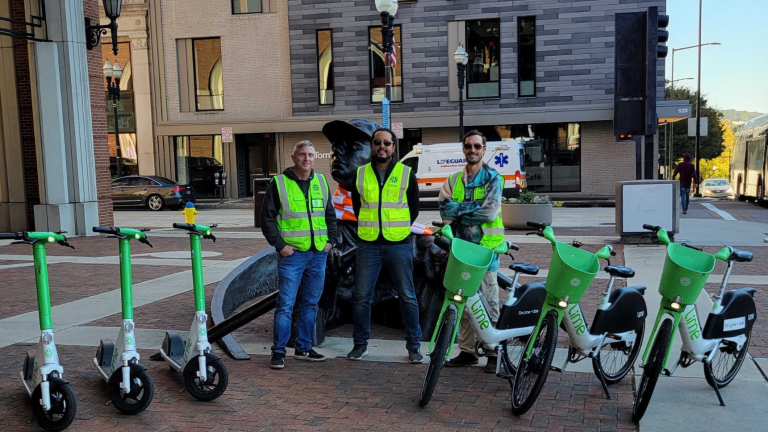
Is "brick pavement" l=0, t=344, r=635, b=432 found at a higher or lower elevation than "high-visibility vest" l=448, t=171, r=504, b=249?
lower

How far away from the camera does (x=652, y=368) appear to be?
14.4ft

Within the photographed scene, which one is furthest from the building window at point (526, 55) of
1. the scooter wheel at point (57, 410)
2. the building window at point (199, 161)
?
the scooter wheel at point (57, 410)

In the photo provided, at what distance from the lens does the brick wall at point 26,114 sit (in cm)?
1599

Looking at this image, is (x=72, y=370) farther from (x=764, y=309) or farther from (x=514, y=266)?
(x=764, y=309)

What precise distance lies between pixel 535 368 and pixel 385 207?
179 cm

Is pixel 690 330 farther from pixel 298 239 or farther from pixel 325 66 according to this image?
pixel 325 66

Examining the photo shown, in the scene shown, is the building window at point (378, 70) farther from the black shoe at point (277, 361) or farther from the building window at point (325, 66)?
the black shoe at point (277, 361)

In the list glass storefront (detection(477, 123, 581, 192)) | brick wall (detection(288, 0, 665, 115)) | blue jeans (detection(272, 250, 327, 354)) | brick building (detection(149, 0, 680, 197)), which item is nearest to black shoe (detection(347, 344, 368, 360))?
blue jeans (detection(272, 250, 327, 354))

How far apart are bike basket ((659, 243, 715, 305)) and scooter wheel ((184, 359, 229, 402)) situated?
2928 mm

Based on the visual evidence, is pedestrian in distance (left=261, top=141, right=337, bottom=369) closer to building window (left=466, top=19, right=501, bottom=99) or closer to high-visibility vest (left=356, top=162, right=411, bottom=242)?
high-visibility vest (left=356, top=162, right=411, bottom=242)

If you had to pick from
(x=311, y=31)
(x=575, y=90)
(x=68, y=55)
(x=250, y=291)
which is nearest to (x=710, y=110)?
(x=575, y=90)

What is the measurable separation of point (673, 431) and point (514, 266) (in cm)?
137

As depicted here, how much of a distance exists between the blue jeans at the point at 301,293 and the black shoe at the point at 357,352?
35 centimetres

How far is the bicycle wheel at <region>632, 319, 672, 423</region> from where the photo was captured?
14.3ft
